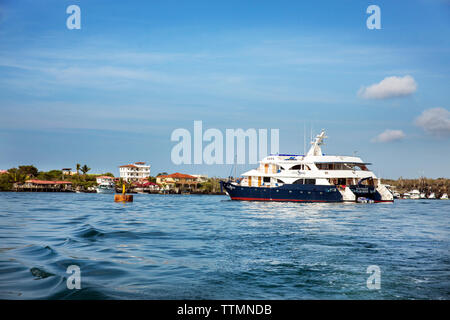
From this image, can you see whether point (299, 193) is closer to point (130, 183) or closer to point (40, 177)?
point (130, 183)

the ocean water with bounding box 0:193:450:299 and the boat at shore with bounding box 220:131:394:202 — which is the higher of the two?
the boat at shore with bounding box 220:131:394:202

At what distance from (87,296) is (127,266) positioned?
2452mm

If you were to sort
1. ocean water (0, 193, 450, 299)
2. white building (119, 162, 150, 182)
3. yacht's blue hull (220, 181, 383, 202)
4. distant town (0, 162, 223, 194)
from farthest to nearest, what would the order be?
white building (119, 162, 150, 182), distant town (0, 162, 223, 194), yacht's blue hull (220, 181, 383, 202), ocean water (0, 193, 450, 299)

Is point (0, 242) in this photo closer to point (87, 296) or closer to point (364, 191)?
point (87, 296)

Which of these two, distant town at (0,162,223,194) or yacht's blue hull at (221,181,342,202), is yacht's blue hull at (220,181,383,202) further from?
distant town at (0,162,223,194)

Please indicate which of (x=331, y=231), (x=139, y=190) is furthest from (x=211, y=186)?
(x=331, y=231)

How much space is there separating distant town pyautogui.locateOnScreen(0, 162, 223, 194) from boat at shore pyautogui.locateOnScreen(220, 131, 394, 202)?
→ 72542mm

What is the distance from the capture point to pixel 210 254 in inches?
432

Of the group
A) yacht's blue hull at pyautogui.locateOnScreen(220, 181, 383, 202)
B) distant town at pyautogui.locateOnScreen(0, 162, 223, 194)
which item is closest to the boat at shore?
yacht's blue hull at pyautogui.locateOnScreen(220, 181, 383, 202)

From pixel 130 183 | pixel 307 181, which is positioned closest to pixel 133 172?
pixel 130 183

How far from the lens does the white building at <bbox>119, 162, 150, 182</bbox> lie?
5256 inches

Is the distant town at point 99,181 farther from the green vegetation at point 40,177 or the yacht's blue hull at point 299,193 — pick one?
the yacht's blue hull at point 299,193

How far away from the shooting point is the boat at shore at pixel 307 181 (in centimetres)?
4144

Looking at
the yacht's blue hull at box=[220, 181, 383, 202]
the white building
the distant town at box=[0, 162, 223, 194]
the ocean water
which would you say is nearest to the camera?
the ocean water
